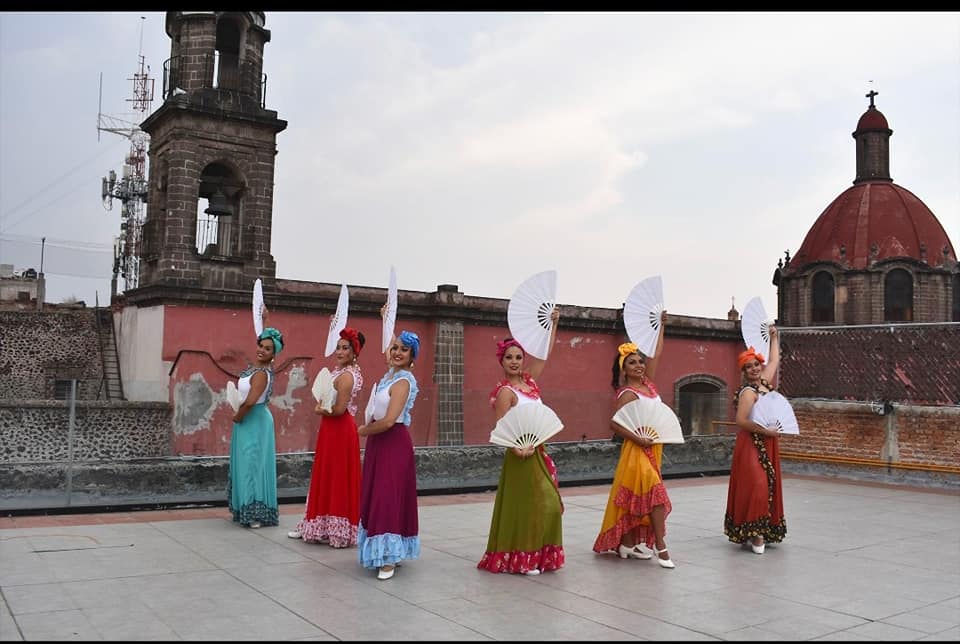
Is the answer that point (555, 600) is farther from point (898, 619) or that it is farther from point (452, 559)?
point (898, 619)

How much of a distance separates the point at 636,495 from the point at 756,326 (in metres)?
2.44

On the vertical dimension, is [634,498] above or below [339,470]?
below

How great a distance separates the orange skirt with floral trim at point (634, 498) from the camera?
653 centimetres

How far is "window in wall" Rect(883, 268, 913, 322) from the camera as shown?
30281 mm

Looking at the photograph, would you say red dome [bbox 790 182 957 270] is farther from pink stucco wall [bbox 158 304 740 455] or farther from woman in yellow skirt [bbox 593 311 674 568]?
woman in yellow skirt [bbox 593 311 674 568]

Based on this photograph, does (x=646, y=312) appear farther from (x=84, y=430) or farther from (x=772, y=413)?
(x=84, y=430)

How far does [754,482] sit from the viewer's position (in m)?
7.16

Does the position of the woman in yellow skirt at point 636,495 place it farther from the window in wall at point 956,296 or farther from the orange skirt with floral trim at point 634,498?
the window in wall at point 956,296

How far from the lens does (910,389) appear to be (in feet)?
43.4

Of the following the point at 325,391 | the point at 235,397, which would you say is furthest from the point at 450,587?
the point at 235,397

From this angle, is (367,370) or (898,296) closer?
(367,370)

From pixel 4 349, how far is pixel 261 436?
42.6 feet
